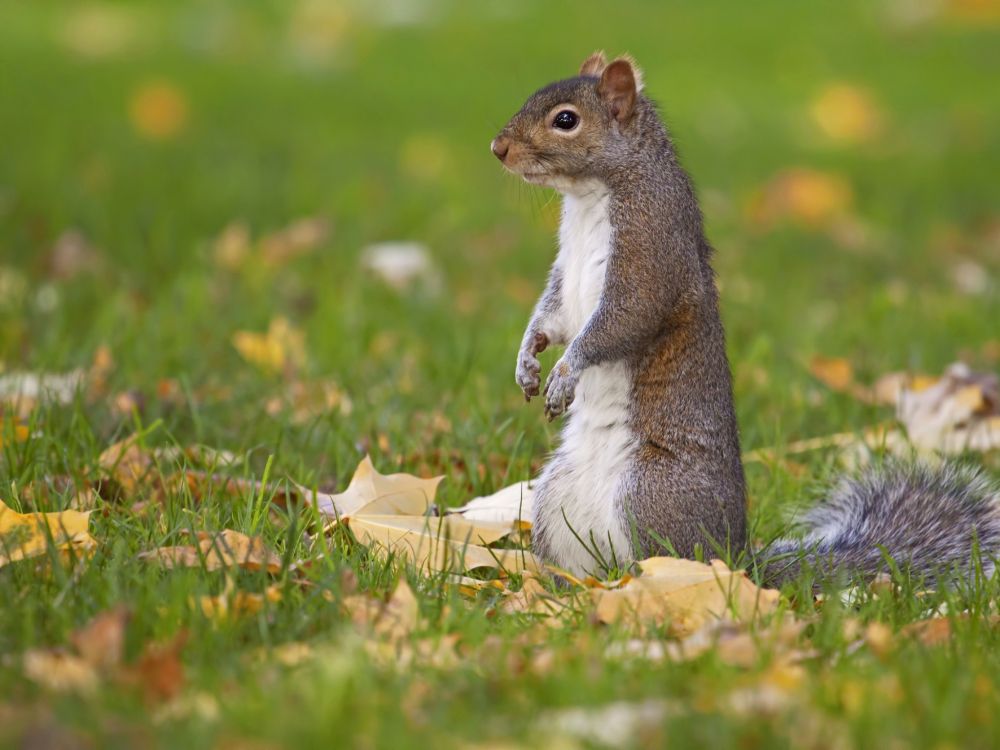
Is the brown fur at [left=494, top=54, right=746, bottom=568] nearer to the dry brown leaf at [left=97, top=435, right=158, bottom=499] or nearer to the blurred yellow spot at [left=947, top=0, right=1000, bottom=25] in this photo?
the dry brown leaf at [left=97, top=435, right=158, bottom=499]

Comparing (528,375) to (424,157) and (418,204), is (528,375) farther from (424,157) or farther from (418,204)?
(424,157)

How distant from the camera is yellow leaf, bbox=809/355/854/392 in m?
3.99

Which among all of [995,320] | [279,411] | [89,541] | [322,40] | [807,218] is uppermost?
[322,40]

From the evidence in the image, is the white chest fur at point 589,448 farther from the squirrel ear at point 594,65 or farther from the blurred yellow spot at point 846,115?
the blurred yellow spot at point 846,115

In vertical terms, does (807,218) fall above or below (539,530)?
above

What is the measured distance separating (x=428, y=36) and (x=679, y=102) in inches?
103

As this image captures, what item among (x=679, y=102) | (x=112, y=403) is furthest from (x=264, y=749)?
(x=679, y=102)

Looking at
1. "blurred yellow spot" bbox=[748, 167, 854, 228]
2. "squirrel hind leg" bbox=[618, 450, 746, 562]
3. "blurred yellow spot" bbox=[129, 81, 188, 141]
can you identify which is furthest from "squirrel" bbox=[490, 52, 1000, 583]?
"blurred yellow spot" bbox=[129, 81, 188, 141]

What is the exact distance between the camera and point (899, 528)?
110 inches

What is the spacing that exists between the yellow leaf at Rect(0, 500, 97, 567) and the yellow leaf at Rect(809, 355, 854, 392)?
224 cm

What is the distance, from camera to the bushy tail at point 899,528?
2611 mm

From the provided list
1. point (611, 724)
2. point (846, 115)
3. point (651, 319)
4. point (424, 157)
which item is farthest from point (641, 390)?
point (846, 115)

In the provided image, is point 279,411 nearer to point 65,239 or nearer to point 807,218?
point 65,239

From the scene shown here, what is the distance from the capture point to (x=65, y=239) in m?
5.21
